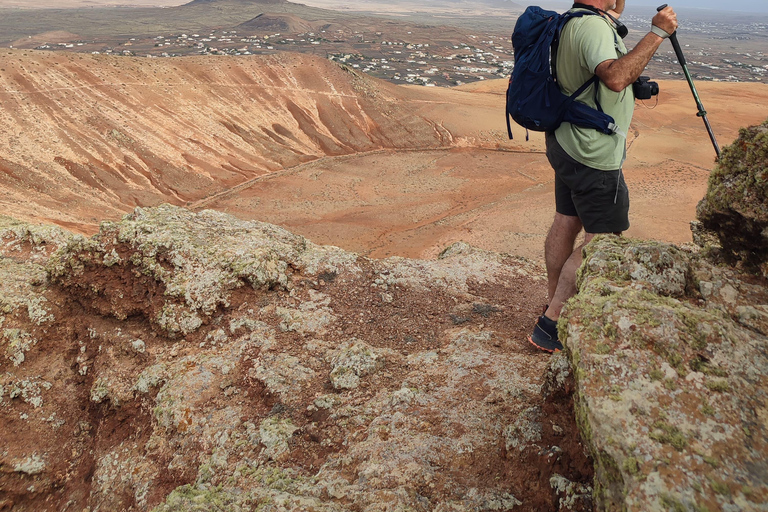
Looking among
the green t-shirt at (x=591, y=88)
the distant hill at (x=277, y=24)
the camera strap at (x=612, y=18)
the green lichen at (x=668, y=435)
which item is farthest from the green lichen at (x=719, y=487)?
the distant hill at (x=277, y=24)

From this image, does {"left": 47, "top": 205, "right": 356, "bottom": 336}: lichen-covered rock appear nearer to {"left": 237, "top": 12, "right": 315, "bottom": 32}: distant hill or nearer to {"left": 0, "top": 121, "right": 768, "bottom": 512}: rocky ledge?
{"left": 0, "top": 121, "right": 768, "bottom": 512}: rocky ledge

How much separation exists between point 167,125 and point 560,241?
18.5m

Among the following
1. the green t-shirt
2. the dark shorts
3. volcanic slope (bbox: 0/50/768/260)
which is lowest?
volcanic slope (bbox: 0/50/768/260)

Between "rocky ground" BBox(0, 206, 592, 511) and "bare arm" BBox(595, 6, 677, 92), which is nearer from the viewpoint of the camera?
"rocky ground" BBox(0, 206, 592, 511)

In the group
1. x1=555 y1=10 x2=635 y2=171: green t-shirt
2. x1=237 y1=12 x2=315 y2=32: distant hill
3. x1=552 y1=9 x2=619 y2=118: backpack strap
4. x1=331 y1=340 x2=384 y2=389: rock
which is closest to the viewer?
x1=555 y1=10 x2=635 y2=171: green t-shirt

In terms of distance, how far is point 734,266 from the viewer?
7.77ft

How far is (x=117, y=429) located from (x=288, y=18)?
91.6 metres

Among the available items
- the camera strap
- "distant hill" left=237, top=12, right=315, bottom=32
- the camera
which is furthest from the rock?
"distant hill" left=237, top=12, right=315, bottom=32

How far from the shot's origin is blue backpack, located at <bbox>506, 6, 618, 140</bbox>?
110 inches

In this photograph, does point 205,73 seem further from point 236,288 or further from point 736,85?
point 736,85

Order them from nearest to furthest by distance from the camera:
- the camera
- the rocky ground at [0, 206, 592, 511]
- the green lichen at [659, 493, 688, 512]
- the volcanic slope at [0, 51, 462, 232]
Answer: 1. the green lichen at [659, 493, 688, 512]
2. the rocky ground at [0, 206, 592, 511]
3. the camera
4. the volcanic slope at [0, 51, 462, 232]

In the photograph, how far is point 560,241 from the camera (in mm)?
3430

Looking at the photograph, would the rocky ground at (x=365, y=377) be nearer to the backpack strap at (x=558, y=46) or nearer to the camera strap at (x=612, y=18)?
the backpack strap at (x=558, y=46)

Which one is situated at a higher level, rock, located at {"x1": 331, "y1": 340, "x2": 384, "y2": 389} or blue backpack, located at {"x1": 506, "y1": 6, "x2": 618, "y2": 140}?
blue backpack, located at {"x1": 506, "y1": 6, "x2": 618, "y2": 140}
